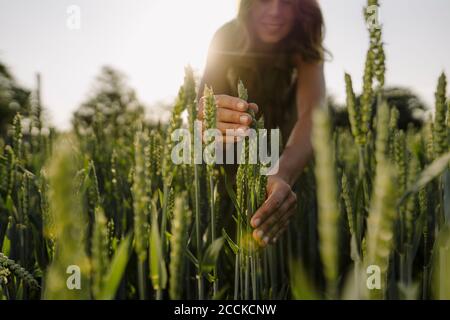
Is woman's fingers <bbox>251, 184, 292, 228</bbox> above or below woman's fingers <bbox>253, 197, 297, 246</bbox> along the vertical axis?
above

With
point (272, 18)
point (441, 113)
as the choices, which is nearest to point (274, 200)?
point (441, 113)

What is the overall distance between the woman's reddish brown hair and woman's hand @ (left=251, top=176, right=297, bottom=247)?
0.83m

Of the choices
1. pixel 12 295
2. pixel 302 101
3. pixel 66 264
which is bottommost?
pixel 12 295

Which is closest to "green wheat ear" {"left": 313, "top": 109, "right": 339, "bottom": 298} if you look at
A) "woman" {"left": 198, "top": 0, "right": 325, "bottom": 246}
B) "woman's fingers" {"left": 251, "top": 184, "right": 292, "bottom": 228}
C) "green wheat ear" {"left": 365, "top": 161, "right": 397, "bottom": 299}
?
"green wheat ear" {"left": 365, "top": 161, "right": 397, "bottom": 299}

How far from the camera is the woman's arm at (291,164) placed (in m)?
0.72

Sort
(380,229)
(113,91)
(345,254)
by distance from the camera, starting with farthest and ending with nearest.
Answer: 1. (113,91)
2. (345,254)
3. (380,229)

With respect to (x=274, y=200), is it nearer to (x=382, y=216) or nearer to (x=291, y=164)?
(x=291, y=164)

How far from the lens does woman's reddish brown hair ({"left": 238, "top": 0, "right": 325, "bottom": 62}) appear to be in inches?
63.4

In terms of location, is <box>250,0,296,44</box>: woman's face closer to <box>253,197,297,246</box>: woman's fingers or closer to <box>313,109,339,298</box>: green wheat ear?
<box>253,197,297,246</box>: woman's fingers

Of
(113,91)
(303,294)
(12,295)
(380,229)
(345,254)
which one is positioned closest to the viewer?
(380,229)

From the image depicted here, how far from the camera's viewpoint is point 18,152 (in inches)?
30.1
